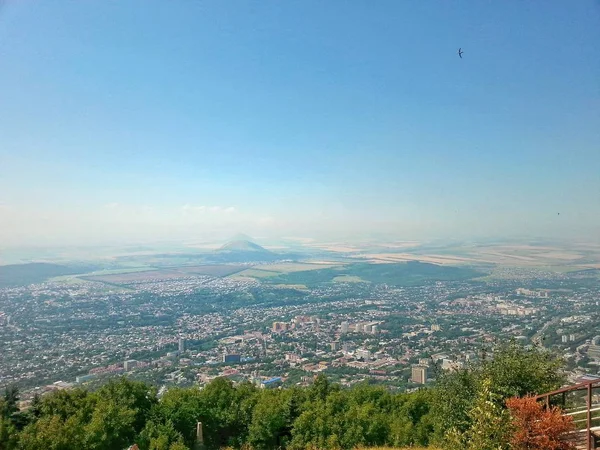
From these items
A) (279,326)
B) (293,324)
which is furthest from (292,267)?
(279,326)

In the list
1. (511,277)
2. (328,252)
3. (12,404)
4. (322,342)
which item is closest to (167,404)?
(12,404)

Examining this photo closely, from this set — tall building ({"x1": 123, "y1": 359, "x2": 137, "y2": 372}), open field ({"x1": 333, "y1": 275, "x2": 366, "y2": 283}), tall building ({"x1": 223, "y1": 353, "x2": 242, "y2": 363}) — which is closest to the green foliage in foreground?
tall building ({"x1": 123, "y1": 359, "x2": 137, "y2": 372})

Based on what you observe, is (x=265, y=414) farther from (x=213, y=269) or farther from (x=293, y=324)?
(x=213, y=269)

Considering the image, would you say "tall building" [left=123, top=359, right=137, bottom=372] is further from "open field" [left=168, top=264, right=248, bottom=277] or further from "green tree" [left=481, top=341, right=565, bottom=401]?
"open field" [left=168, top=264, right=248, bottom=277]

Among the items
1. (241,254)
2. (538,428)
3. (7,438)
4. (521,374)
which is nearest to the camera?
(538,428)

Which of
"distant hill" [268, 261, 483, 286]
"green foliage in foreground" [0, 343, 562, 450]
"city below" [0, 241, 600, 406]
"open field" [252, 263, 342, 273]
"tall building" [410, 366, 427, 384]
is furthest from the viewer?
"open field" [252, 263, 342, 273]

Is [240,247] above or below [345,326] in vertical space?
above
